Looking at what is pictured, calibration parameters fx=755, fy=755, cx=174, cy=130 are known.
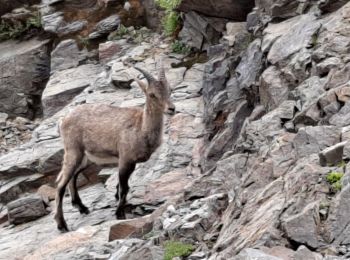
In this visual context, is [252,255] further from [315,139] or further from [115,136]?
[115,136]

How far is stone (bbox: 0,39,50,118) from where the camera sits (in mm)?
20180

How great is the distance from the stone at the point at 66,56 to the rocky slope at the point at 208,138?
0.12ft

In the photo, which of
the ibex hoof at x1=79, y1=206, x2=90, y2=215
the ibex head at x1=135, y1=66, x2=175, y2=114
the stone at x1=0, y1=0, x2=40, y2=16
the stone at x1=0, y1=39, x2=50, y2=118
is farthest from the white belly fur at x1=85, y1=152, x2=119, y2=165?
the stone at x1=0, y1=0, x2=40, y2=16

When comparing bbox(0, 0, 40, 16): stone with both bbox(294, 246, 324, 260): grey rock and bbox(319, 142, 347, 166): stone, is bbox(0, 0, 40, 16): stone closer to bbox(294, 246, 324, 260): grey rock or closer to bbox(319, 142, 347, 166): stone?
bbox(319, 142, 347, 166): stone

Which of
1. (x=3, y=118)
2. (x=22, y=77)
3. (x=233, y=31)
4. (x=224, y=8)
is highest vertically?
(x=224, y=8)

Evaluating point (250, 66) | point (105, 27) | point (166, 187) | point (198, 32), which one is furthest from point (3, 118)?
point (250, 66)

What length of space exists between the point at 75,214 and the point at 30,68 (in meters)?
8.18

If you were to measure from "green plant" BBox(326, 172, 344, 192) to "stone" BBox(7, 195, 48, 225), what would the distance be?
7.56m

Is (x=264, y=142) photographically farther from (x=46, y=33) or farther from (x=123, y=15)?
(x=46, y=33)

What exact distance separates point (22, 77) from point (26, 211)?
751 cm

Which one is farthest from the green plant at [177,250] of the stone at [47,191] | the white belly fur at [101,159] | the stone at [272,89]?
the stone at [47,191]

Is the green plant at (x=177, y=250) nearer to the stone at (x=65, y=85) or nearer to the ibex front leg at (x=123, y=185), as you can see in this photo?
the ibex front leg at (x=123, y=185)

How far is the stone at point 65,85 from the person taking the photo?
18.0 meters

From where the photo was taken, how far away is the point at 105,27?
789 inches
